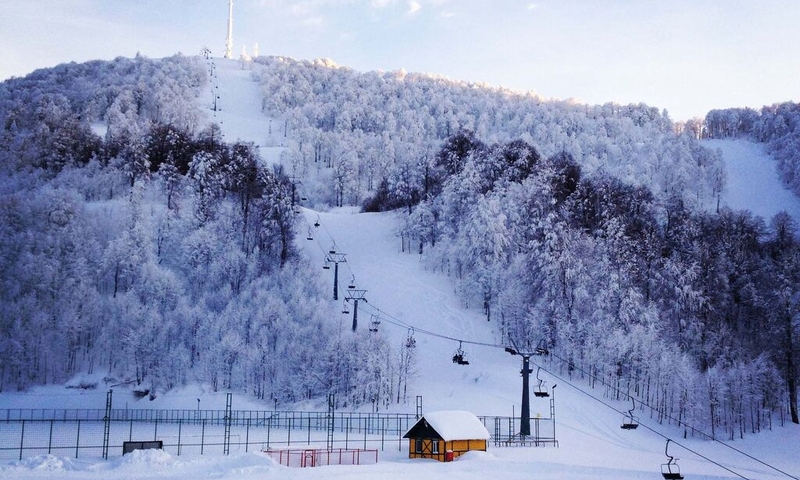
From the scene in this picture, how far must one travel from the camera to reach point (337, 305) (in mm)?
76875

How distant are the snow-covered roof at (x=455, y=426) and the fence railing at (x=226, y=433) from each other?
13.0ft

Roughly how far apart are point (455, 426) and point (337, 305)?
37098mm

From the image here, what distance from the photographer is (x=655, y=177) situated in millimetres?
128000

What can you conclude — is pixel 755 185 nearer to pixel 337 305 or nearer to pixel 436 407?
pixel 337 305

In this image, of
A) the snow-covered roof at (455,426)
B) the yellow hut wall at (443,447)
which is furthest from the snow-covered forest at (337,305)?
the yellow hut wall at (443,447)

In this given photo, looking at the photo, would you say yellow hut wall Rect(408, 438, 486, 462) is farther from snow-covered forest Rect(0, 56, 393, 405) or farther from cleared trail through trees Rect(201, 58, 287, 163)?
cleared trail through trees Rect(201, 58, 287, 163)

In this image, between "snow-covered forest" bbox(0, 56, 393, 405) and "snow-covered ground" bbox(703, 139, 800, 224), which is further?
"snow-covered ground" bbox(703, 139, 800, 224)

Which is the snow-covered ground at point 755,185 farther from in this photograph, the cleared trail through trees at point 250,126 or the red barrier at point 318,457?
the red barrier at point 318,457

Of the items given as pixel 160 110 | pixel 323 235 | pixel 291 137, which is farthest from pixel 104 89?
pixel 323 235

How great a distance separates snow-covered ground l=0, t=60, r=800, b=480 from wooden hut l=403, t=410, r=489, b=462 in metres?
1.27

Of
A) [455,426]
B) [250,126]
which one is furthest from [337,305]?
[250,126]

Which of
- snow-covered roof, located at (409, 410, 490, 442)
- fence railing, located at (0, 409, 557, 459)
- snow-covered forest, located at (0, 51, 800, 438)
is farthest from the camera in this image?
snow-covered forest, located at (0, 51, 800, 438)

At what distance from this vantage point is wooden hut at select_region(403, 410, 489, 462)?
4025 cm

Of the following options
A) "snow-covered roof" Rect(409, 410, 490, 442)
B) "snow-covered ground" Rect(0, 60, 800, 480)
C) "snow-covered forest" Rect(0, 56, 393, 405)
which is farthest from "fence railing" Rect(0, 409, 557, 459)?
"snow-covered forest" Rect(0, 56, 393, 405)
